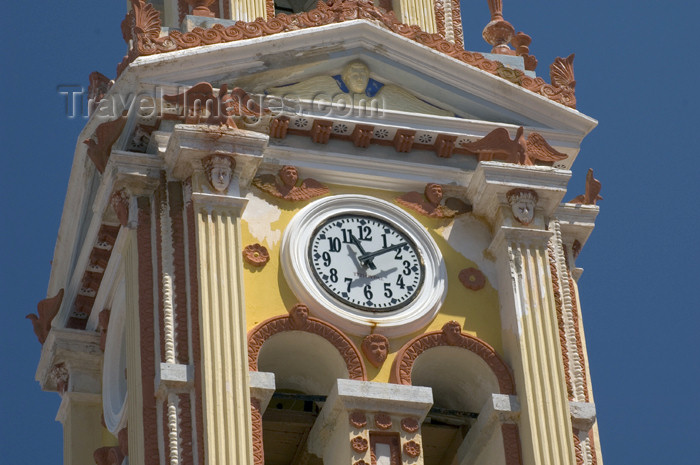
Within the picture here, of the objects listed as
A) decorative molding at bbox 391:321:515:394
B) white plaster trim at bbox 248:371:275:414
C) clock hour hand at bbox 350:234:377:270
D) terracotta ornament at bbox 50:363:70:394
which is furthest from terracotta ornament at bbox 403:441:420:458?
terracotta ornament at bbox 50:363:70:394

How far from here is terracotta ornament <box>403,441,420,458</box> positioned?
32.1 metres

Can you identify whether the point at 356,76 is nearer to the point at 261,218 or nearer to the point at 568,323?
the point at 261,218

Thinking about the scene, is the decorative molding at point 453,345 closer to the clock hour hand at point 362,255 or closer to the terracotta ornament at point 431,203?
the clock hour hand at point 362,255

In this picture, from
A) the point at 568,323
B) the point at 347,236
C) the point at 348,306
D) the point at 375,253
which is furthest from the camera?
the point at 568,323

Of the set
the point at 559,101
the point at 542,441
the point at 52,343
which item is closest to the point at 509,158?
the point at 559,101

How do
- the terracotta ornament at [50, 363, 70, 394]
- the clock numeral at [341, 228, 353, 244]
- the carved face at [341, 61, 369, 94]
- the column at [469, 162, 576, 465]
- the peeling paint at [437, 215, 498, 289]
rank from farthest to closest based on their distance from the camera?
the terracotta ornament at [50, 363, 70, 394]
the carved face at [341, 61, 369, 94]
the peeling paint at [437, 215, 498, 289]
the clock numeral at [341, 228, 353, 244]
the column at [469, 162, 576, 465]

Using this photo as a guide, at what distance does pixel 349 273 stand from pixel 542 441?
2964 millimetres

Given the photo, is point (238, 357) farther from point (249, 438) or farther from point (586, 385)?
point (586, 385)

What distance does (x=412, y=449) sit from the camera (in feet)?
105

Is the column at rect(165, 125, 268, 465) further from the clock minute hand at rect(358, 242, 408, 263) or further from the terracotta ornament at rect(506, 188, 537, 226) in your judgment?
the terracotta ornament at rect(506, 188, 537, 226)

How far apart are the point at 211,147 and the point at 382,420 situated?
3623 millimetres

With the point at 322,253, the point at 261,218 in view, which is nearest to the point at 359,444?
the point at 322,253

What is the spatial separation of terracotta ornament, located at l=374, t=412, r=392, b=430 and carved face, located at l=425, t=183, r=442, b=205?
320 cm

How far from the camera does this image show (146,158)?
33.4m
